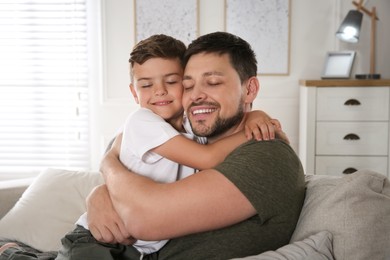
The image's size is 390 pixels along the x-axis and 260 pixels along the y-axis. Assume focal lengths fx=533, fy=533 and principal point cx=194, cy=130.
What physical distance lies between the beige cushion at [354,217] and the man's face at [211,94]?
1.18 ft

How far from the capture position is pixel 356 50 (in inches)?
179

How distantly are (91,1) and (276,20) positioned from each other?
1.62 metres

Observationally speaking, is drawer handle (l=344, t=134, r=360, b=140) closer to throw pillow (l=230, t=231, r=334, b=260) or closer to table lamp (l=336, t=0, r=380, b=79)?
table lamp (l=336, t=0, r=380, b=79)

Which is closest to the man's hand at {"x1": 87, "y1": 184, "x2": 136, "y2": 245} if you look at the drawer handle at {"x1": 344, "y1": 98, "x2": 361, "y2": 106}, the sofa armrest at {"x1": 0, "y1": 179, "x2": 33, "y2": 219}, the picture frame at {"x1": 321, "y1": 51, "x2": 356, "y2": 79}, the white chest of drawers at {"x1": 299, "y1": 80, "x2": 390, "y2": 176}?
the sofa armrest at {"x1": 0, "y1": 179, "x2": 33, "y2": 219}

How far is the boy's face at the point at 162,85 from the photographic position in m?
1.78

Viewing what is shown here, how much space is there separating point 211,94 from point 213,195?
39cm

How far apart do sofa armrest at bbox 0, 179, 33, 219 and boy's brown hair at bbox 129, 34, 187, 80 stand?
1.13 meters

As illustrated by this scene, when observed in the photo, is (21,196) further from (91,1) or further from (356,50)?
(356,50)

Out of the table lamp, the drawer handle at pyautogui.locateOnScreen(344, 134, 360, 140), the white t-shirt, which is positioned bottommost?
the drawer handle at pyautogui.locateOnScreen(344, 134, 360, 140)

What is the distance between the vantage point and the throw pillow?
4.22 feet

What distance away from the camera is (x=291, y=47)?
456 centimetres

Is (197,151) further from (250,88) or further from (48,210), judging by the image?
(48,210)

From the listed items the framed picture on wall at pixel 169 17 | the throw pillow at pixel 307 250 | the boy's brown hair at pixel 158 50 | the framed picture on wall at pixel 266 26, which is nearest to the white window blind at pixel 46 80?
the framed picture on wall at pixel 169 17

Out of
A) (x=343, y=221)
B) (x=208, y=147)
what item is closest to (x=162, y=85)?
(x=208, y=147)
